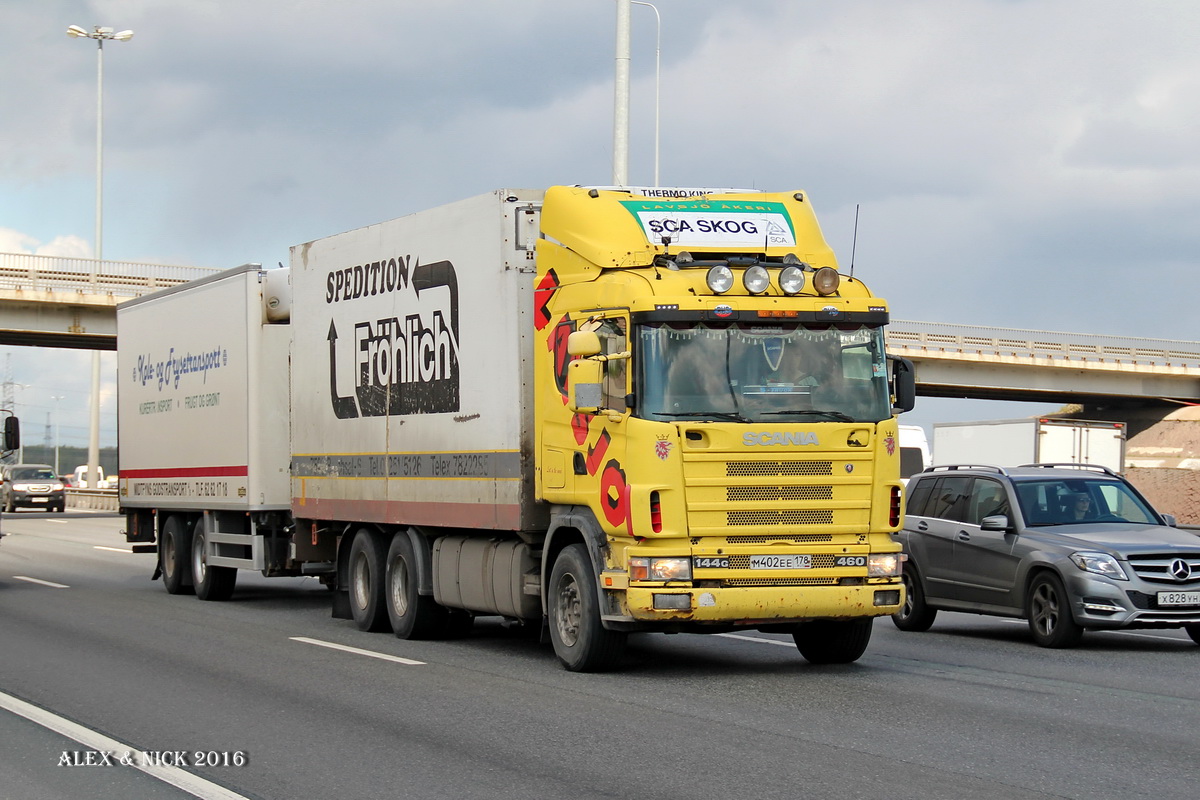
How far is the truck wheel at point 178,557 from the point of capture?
20172 millimetres

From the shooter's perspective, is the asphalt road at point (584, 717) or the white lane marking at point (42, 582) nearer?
the asphalt road at point (584, 717)

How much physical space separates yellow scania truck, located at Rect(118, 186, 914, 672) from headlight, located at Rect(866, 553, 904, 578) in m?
0.02

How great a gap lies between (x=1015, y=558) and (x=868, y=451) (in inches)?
158

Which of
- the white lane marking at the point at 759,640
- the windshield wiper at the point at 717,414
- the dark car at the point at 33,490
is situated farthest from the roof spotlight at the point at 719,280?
the dark car at the point at 33,490

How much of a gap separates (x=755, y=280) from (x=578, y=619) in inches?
114

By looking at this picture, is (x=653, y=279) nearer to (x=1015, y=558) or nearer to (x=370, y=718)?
(x=370, y=718)

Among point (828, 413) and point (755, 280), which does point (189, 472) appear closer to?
point (755, 280)

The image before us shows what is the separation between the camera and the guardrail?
61.0m

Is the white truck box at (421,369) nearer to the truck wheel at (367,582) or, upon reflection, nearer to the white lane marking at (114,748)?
the truck wheel at (367,582)

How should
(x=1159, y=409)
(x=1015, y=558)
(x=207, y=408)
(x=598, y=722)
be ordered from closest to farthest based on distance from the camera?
(x=598, y=722) → (x=1015, y=558) → (x=207, y=408) → (x=1159, y=409)

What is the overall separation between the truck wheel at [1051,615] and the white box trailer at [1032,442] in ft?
63.8

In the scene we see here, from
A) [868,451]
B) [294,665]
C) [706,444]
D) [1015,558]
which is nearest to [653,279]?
[706,444]

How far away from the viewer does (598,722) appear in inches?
361

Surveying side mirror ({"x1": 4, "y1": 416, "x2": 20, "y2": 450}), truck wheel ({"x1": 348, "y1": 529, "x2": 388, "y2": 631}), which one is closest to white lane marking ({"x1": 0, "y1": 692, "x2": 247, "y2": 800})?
truck wheel ({"x1": 348, "y1": 529, "x2": 388, "y2": 631})
